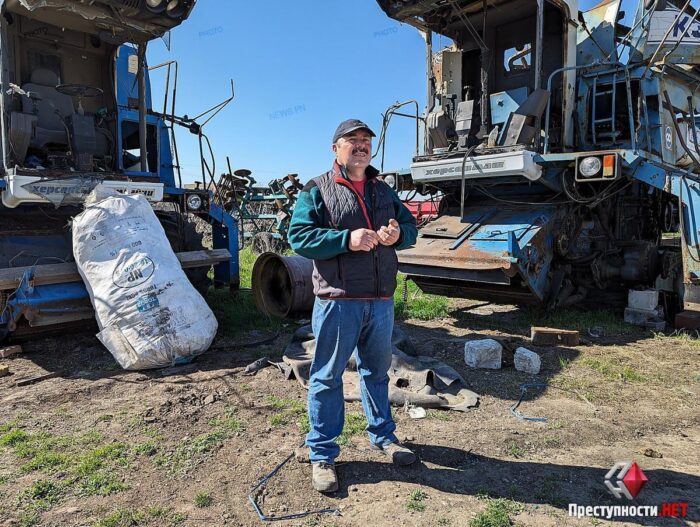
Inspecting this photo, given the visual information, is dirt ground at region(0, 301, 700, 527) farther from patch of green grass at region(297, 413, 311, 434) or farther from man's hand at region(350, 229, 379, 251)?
man's hand at region(350, 229, 379, 251)

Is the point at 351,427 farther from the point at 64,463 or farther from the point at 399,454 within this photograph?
the point at 64,463

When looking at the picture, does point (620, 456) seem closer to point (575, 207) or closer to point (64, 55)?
point (575, 207)

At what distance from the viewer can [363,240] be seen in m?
2.34

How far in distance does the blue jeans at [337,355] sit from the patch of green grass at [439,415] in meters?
0.70

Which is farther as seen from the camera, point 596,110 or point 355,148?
point 596,110

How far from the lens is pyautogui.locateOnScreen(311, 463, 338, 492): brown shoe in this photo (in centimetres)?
240

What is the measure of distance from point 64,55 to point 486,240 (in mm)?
5144

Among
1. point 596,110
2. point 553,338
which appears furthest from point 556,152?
point 553,338

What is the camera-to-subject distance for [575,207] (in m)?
5.69

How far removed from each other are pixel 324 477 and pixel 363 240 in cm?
113

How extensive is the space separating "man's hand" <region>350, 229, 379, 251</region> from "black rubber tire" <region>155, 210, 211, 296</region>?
3.62 meters

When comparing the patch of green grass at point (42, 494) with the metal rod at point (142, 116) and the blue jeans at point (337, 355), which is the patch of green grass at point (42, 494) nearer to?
the blue jeans at point (337, 355)

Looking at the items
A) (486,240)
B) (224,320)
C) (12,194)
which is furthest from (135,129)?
(486,240)

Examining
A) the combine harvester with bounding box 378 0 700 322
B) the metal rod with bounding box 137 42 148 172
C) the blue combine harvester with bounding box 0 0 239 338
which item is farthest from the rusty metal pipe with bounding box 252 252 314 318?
the metal rod with bounding box 137 42 148 172
